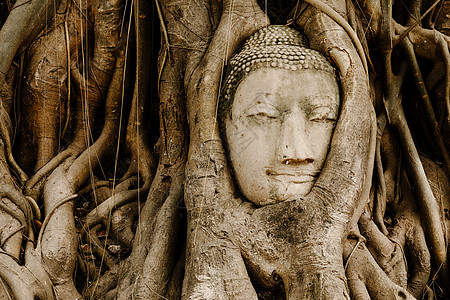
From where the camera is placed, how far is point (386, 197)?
9.65 ft

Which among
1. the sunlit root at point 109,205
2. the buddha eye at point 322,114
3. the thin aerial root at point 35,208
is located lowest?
the sunlit root at point 109,205

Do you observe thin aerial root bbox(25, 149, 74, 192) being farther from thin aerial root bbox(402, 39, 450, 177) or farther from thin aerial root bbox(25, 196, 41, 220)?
thin aerial root bbox(402, 39, 450, 177)

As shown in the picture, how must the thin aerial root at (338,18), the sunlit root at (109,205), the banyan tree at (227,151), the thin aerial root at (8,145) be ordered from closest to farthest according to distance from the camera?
1. the banyan tree at (227,151)
2. the thin aerial root at (338,18)
3. the sunlit root at (109,205)
4. the thin aerial root at (8,145)

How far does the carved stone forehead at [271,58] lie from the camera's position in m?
2.45

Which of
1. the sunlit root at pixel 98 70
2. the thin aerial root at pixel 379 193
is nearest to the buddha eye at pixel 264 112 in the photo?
the thin aerial root at pixel 379 193

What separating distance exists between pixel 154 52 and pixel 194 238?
1416mm

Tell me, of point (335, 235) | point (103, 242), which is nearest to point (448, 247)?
point (335, 235)

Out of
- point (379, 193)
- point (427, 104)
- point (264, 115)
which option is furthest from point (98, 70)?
point (427, 104)

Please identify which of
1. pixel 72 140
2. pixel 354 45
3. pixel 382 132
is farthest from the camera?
pixel 72 140

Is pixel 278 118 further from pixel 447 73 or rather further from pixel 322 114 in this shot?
pixel 447 73

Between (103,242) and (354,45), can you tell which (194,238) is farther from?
(354,45)

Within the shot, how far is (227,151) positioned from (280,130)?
10.5 inches

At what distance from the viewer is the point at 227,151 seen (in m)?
2.48

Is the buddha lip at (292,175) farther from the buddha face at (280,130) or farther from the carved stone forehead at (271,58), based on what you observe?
the carved stone forehead at (271,58)
